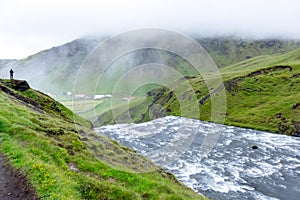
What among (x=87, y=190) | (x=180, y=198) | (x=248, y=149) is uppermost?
(x=87, y=190)

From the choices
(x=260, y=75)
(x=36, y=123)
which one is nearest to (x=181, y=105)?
(x=260, y=75)

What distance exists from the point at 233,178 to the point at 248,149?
24.4m

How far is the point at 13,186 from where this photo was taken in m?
13.4

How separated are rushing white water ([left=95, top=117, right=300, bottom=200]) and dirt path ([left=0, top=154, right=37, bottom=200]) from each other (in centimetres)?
3215

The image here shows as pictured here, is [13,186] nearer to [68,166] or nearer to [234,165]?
[68,166]

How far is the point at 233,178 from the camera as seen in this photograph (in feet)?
162

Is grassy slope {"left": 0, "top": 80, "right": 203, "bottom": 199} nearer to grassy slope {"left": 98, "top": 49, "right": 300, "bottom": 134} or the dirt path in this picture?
the dirt path

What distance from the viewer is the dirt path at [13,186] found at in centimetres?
1258

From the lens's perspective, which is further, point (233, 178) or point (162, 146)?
point (162, 146)

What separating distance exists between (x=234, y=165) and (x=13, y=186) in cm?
5140

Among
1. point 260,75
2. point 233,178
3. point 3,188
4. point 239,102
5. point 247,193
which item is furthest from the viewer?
point 260,75

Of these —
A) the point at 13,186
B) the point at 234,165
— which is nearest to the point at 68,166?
the point at 13,186

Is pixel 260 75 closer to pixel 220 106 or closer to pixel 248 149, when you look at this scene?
pixel 220 106

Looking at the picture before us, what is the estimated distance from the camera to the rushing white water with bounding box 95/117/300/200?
44.1 m
